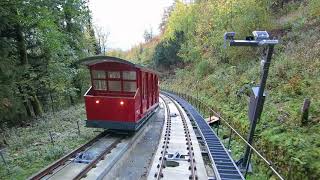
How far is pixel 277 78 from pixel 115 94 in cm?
857

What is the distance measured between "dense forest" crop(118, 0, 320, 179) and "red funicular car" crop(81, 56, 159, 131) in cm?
512

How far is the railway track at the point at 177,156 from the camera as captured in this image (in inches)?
371

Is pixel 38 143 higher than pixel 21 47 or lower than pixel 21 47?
lower

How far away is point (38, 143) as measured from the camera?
12.9m

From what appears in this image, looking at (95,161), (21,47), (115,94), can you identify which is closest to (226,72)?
(115,94)

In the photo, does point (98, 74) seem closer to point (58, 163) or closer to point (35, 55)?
point (58, 163)

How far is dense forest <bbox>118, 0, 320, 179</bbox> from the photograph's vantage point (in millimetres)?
8727

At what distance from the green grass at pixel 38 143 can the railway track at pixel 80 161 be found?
0.48m

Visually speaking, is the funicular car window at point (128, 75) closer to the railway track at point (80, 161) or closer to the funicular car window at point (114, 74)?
the funicular car window at point (114, 74)

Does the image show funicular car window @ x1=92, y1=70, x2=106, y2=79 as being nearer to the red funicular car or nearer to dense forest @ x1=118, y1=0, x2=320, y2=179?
the red funicular car

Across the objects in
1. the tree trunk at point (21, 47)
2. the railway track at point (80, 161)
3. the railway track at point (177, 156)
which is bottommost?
the railway track at point (177, 156)

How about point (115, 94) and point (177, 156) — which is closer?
point (177, 156)

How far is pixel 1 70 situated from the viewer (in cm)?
1248

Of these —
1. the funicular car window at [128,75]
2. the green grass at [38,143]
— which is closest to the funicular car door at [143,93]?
the funicular car window at [128,75]
